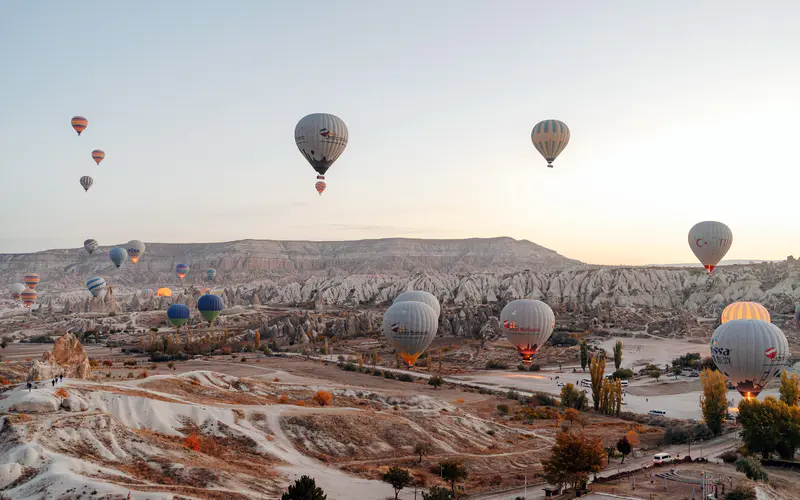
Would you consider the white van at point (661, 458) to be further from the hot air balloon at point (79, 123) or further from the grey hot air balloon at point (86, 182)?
the grey hot air balloon at point (86, 182)

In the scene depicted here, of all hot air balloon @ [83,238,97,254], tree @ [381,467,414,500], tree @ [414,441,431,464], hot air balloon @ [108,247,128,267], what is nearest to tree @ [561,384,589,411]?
tree @ [414,441,431,464]

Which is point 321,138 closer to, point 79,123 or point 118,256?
point 79,123

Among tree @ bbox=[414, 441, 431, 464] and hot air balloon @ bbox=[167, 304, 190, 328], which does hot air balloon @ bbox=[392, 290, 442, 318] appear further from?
tree @ bbox=[414, 441, 431, 464]

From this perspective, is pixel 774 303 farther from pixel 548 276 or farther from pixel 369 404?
pixel 369 404

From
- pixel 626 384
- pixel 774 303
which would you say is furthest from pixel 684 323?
pixel 626 384

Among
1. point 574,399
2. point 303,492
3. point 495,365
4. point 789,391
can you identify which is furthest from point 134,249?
point 789,391

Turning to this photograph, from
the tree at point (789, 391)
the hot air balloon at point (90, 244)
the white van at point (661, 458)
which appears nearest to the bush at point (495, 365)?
the tree at point (789, 391)
